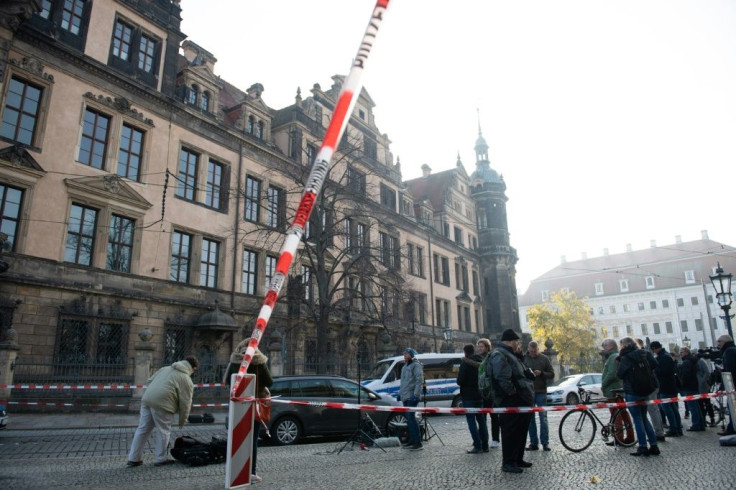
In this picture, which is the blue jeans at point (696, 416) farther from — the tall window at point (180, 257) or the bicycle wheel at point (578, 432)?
the tall window at point (180, 257)

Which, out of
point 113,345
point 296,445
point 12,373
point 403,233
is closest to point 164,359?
point 113,345

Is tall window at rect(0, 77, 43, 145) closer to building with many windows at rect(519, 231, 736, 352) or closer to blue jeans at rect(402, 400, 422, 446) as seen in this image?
blue jeans at rect(402, 400, 422, 446)

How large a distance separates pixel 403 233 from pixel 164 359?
23.2 m

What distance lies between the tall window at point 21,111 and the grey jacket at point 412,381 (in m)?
16.0

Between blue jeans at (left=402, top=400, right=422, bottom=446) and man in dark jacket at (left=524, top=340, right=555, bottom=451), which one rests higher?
man in dark jacket at (left=524, top=340, right=555, bottom=451)

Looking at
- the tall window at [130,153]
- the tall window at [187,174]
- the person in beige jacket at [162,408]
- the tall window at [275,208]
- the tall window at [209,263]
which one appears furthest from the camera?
the tall window at [275,208]

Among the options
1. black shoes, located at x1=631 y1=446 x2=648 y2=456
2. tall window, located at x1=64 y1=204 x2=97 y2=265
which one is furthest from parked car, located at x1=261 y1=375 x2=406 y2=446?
tall window, located at x1=64 y1=204 x2=97 y2=265

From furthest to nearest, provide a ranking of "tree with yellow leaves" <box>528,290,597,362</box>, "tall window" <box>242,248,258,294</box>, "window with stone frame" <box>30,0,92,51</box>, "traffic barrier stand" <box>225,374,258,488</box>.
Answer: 1. "tree with yellow leaves" <box>528,290,597,362</box>
2. "tall window" <box>242,248,258,294</box>
3. "window with stone frame" <box>30,0,92,51</box>
4. "traffic barrier stand" <box>225,374,258,488</box>

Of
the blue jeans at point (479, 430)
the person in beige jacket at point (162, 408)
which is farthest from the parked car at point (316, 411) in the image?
the person in beige jacket at point (162, 408)

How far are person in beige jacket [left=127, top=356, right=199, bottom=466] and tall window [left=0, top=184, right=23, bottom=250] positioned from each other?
12726 millimetres

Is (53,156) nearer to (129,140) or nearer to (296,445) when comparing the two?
(129,140)

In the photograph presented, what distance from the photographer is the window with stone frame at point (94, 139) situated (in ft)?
65.3

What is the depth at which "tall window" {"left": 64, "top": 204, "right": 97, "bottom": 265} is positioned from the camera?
62.3ft

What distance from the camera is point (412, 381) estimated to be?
1038 centimetres
